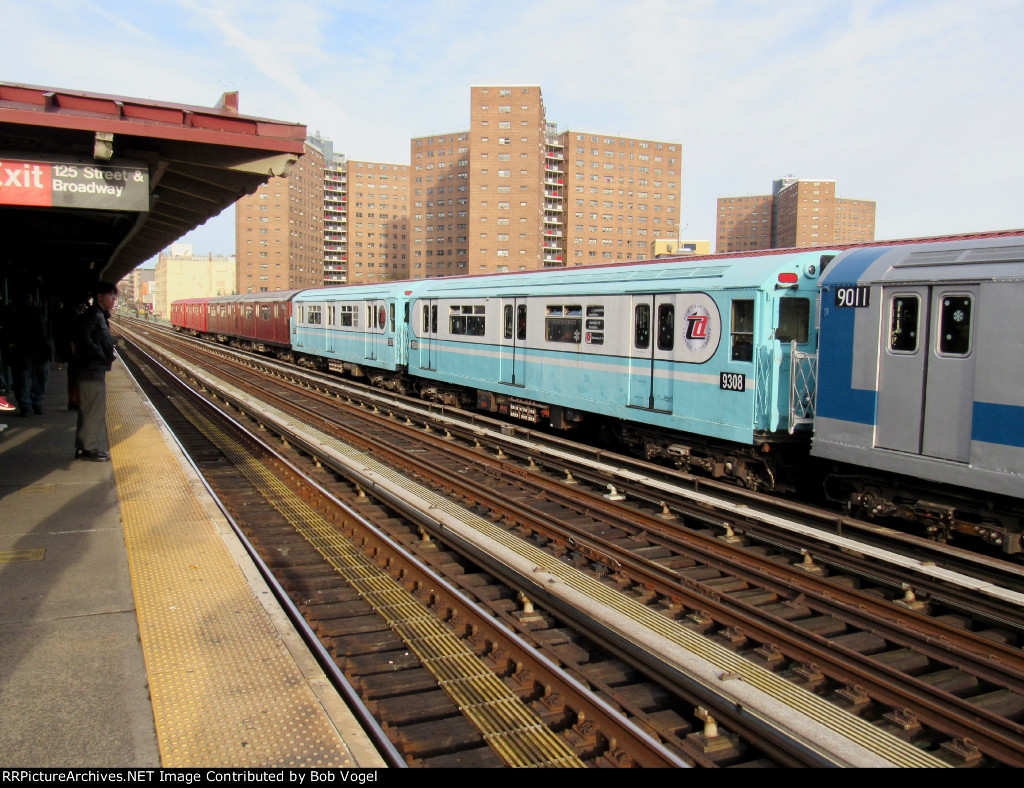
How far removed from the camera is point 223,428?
16156mm

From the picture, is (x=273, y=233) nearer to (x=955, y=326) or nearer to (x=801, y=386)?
(x=801, y=386)

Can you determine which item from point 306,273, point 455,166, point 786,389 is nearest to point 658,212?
point 455,166

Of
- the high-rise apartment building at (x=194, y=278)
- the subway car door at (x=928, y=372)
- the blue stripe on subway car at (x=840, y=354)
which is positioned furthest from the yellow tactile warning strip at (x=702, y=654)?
the high-rise apartment building at (x=194, y=278)

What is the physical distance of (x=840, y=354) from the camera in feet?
27.9

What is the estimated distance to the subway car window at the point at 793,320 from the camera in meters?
9.30

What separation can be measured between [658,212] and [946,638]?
125105mm

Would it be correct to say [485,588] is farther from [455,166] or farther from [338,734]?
[455,166]

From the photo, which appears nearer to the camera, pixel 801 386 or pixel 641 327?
pixel 801 386

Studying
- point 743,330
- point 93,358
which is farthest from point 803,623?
point 93,358

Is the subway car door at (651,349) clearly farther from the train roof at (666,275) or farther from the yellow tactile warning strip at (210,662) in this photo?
the yellow tactile warning strip at (210,662)

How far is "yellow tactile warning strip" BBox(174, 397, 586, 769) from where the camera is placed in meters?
4.25

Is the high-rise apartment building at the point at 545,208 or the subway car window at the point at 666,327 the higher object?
the high-rise apartment building at the point at 545,208

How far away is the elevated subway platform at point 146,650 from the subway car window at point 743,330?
6.53 m

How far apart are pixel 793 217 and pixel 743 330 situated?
567 ft
